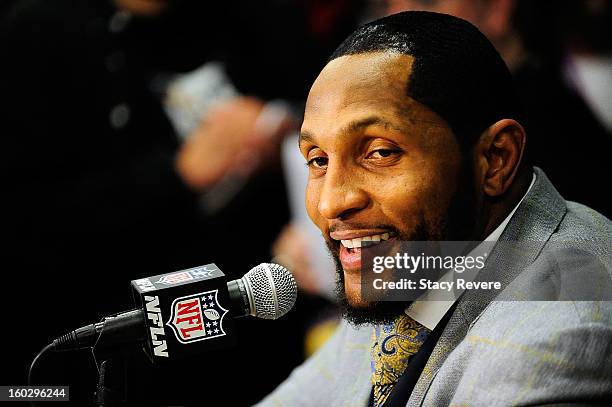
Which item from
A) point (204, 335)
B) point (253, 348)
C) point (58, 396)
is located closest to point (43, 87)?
point (253, 348)

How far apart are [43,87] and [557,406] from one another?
1.47 m

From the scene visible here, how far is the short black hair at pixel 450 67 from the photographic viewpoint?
47.0 inches

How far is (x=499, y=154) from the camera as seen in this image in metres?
1.26

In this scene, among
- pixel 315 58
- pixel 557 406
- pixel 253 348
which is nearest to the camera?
pixel 557 406

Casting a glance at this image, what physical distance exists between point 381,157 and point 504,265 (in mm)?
255

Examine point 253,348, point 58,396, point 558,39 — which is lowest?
point 253,348

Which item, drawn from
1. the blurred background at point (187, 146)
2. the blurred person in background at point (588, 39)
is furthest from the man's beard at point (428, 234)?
the blurred person in background at point (588, 39)

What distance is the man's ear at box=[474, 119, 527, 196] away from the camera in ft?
4.05

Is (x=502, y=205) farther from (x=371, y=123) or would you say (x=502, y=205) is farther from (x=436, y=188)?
(x=371, y=123)

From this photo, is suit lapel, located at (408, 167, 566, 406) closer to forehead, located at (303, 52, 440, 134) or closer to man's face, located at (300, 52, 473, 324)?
man's face, located at (300, 52, 473, 324)

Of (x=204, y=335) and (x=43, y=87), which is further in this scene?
(x=43, y=87)

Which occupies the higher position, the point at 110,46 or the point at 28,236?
the point at 110,46

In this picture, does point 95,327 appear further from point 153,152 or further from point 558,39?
point 558,39

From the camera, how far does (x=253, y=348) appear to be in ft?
6.36
